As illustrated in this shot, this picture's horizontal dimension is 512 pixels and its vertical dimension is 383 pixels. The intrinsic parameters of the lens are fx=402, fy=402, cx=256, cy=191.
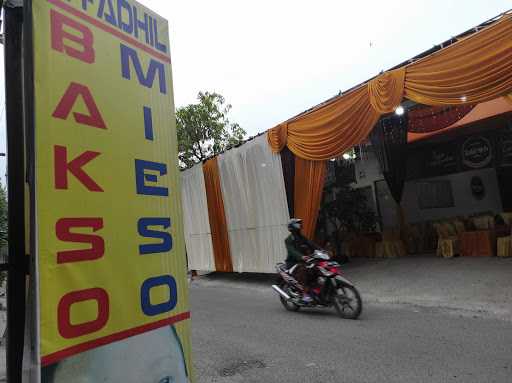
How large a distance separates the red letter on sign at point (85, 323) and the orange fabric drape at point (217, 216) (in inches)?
385

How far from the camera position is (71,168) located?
1.61m

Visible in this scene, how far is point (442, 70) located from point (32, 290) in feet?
19.3

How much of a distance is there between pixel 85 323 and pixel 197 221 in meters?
11.4

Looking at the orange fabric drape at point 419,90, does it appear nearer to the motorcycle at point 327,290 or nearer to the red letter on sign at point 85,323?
the motorcycle at point 327,290

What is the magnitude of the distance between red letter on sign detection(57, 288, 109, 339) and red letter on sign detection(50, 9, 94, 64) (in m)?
1.00

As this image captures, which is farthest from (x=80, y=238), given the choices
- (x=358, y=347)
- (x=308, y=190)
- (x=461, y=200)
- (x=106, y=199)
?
(x=461, y=200)

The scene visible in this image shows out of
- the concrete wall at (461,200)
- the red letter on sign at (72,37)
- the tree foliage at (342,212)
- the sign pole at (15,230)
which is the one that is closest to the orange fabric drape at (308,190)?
the tree foliage at (342,212)

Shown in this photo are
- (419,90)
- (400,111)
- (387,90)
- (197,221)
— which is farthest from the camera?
(197,221)

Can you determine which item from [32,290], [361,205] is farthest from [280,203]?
[32,290]

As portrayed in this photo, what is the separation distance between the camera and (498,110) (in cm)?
909

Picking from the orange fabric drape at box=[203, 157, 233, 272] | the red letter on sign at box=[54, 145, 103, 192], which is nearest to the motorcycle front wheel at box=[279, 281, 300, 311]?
the orange fabric drape at box=[203, 157, 233, 272]

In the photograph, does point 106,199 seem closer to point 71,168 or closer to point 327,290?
point 71,168

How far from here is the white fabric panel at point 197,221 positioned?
40.5 feet

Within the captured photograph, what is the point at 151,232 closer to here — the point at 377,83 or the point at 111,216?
the point at 111,216
